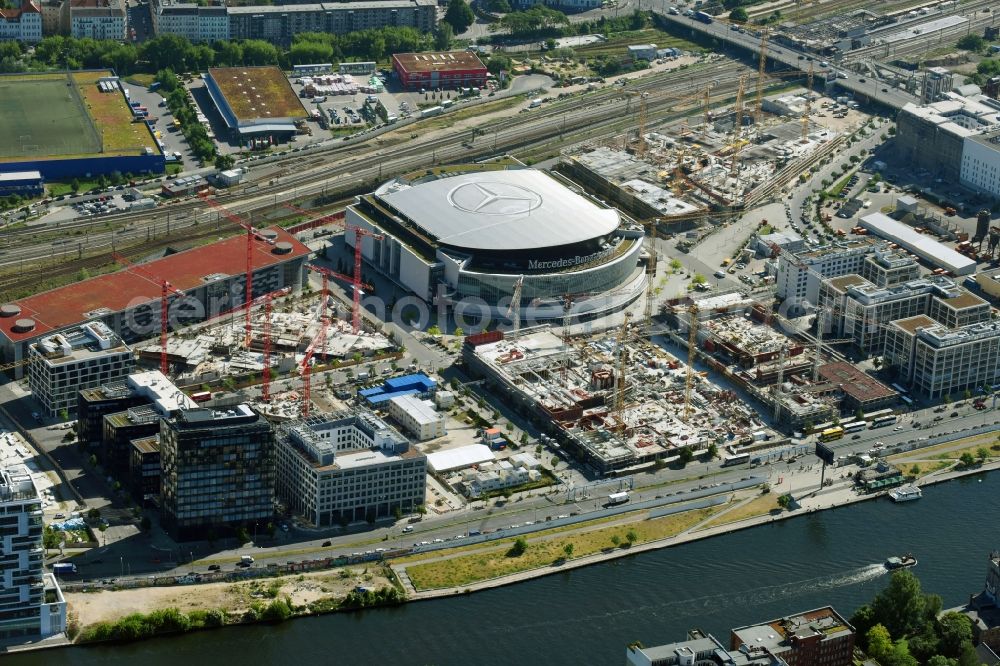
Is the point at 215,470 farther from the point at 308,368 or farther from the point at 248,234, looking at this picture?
the point at 248,234

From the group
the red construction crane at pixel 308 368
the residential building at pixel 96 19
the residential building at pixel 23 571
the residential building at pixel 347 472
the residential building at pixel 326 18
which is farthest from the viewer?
the residential building at pixel 326 18

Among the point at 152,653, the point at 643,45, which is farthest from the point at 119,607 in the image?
the point at 643,45

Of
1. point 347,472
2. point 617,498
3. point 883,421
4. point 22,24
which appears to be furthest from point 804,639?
point 22,24

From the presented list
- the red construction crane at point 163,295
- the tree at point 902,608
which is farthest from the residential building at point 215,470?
the tree at point 902,608

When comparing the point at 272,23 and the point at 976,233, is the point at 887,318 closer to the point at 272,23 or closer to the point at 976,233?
the point at 976,233

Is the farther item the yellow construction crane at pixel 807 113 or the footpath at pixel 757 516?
the yellow construction crane at pixel 807 113

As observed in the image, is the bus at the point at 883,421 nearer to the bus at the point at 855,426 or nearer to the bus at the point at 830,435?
the bus at the point at 855,426

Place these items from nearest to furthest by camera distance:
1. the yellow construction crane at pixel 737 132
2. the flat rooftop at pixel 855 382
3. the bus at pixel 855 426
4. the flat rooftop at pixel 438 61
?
the bus at pixel 855 426, the flat rooftop at pixel 855 382, the yellow construction crane at pixel 737 132, the flat rooftop at pixel 438 61
